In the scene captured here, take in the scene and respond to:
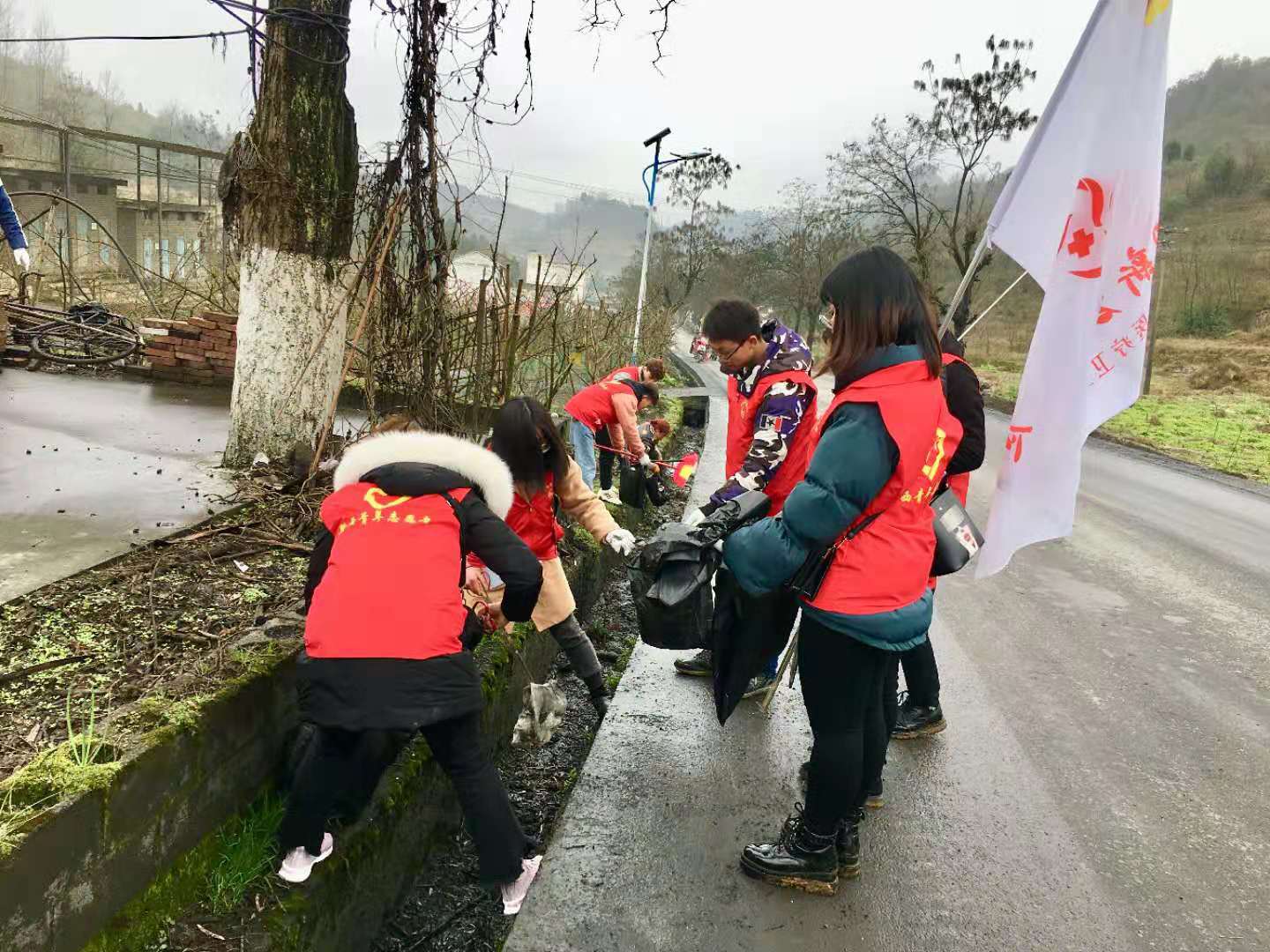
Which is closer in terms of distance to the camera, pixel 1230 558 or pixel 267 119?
pixel 267 119

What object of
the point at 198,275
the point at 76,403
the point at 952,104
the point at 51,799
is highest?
the point at 952,104

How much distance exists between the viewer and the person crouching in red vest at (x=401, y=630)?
2170 millimetres

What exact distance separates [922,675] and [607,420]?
A: 425 centimetres

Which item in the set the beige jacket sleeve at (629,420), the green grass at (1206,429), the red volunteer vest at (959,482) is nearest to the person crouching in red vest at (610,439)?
the beige jacket sleeve at (629,420)

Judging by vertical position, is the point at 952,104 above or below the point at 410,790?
above

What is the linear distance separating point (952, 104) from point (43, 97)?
67024mm

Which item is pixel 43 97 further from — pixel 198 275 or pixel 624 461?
pixel 624 461

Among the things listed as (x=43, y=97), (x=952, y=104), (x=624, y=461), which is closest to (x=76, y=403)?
(x=624, y=461)

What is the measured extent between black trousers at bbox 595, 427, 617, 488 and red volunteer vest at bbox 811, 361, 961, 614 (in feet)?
17.8

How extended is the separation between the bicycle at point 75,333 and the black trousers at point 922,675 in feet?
26.4

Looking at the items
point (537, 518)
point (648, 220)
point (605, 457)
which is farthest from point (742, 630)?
point (648, 220)

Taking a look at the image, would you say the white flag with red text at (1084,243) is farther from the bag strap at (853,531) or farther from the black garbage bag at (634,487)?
the black garbage bag at (634,487)

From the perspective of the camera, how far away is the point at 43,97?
62094mm

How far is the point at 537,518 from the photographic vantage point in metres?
3.44
